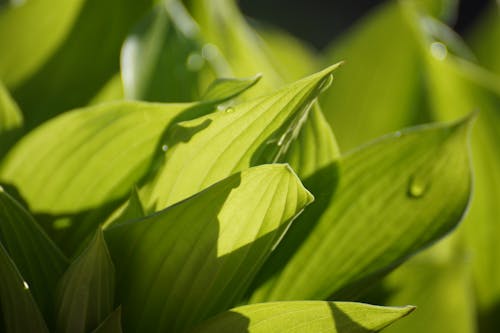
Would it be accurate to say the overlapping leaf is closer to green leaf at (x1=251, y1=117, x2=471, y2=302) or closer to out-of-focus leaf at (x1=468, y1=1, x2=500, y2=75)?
green leaf at (x1=251, y1=117, x2=471, y2=302)

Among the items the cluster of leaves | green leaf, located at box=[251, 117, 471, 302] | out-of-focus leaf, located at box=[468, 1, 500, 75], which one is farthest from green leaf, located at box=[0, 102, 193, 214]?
out-of-focus leaf, located at box=[468, 1, 500, 75]

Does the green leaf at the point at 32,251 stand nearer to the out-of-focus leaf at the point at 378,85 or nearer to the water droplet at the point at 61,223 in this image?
the water droplet at the point at 61,223

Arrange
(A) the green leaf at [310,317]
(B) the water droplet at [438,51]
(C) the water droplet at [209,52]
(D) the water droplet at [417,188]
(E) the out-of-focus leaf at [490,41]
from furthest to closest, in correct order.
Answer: (E) the out-of-focus leaf at [490,41] < (B) the water droplet at [438,51] < (C) the water droplet at [209,52] < (D) the water droplet at [417,188] < (A) the green leaf at [310,317]

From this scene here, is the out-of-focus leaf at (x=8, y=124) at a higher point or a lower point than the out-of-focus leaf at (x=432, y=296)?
higher

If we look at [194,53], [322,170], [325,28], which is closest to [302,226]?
[322,170]

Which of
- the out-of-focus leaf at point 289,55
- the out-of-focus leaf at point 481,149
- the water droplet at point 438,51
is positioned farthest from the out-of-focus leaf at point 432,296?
the out-of-focus leaf at point 289,55

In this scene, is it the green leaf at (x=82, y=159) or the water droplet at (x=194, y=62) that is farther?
the water droplet at (x=194, y=62)

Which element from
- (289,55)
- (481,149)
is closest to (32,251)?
(481,149)
